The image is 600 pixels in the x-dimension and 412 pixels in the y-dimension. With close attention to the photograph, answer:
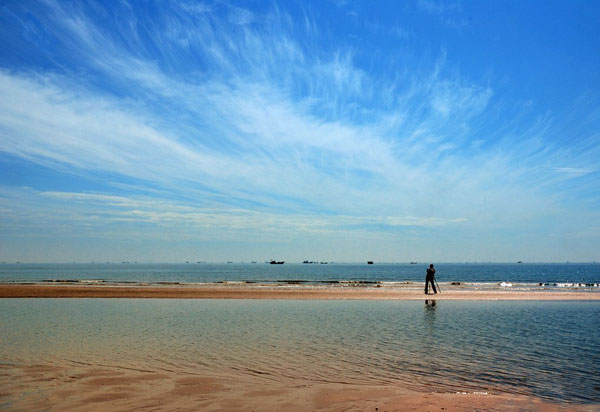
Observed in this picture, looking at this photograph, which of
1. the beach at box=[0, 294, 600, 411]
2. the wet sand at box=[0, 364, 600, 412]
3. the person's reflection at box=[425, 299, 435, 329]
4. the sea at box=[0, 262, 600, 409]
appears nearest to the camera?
the wet sand at box=[0, 364, 600, 412]

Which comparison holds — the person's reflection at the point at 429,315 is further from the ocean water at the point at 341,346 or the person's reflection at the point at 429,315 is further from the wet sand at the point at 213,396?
the wet sand at the point at 213,396

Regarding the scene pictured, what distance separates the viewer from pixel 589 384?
1019 centimetres

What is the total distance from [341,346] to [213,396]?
6.68 m

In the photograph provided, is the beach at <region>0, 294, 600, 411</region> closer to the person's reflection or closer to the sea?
the sea

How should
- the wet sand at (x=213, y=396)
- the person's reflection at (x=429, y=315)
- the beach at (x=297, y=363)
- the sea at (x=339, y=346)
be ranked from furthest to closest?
the person's reflection at (x=429, y=315), the sea at (x=339, y=346), the beach at (x=297, y=363), the wet sand at (x=213, y=396)

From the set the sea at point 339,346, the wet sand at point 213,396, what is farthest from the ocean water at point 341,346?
the wet sand at point 213,396

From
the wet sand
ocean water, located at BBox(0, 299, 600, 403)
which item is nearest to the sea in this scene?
ocean water, located at BBox(0, 299, 600, 403)

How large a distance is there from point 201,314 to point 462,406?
18.8 metres

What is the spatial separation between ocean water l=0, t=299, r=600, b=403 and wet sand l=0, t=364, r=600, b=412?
62 cm

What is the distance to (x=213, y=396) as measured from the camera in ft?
29.5

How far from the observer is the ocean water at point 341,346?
35.3 feet

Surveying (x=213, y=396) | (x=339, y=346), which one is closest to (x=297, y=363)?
(x=339, y=346)

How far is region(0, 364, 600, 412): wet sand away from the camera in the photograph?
828 cm

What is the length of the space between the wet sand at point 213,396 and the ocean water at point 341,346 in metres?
0.62
